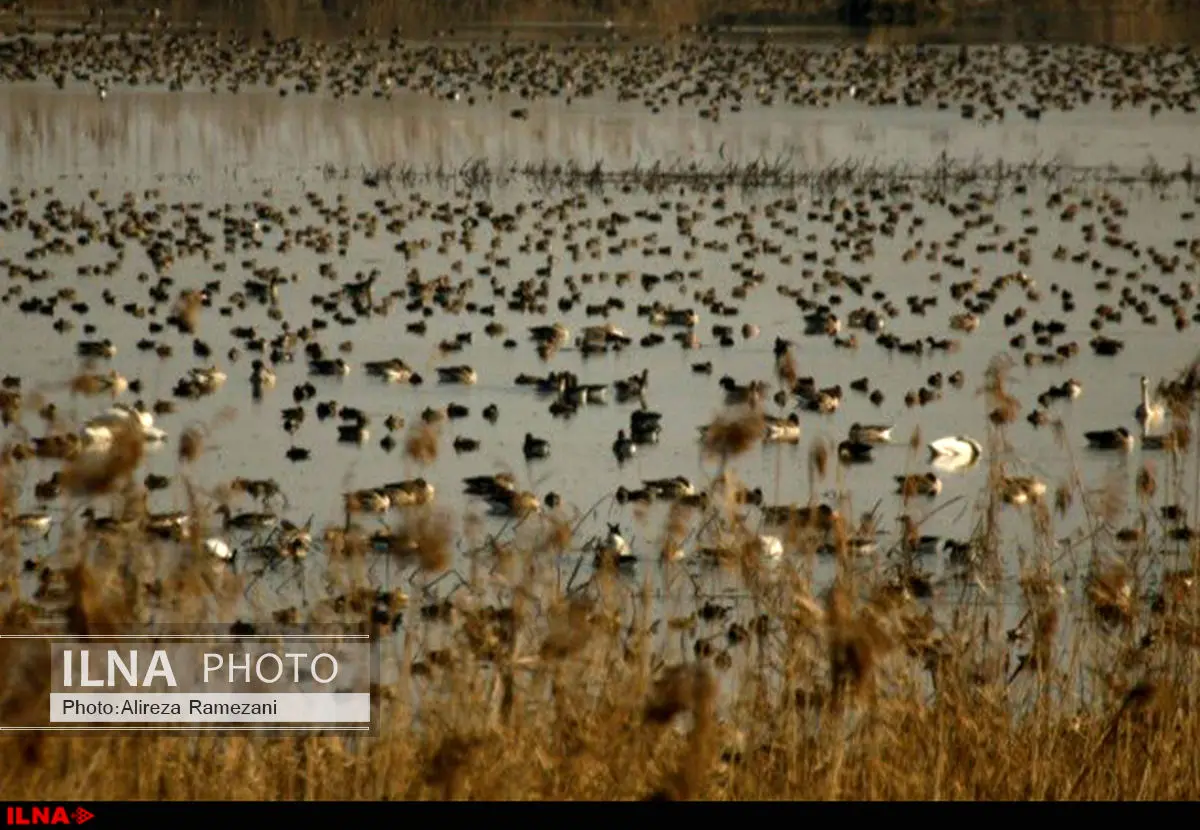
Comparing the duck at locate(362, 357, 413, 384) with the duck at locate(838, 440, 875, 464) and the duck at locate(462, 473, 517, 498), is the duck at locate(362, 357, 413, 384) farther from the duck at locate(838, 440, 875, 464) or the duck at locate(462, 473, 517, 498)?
the duck at locate(838, 440, 875, 464)

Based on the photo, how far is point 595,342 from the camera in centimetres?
1714

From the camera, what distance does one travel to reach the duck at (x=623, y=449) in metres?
13.8

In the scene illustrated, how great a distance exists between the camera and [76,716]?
5.41m

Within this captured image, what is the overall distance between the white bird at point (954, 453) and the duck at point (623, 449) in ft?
5.60

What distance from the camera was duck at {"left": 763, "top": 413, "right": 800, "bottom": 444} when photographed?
547 inches

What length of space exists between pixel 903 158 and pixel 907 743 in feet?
77.3

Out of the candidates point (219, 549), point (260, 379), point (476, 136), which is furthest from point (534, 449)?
point (476, 136)

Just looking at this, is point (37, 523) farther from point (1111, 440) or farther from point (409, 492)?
point (1111, 440)

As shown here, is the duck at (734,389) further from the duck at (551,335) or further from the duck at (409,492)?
the duck at (409,492)

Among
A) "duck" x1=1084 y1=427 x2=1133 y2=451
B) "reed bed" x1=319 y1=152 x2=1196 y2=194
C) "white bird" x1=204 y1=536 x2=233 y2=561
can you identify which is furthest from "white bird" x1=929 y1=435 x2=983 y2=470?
"reed bed" x1=319 y1=152 x2=1196 y2=194

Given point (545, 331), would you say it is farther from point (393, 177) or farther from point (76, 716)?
point (76, 716)

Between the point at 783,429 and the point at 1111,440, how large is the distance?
1950 millimetres

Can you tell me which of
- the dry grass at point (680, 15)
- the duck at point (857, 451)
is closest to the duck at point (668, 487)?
the duck at point (857, 451)

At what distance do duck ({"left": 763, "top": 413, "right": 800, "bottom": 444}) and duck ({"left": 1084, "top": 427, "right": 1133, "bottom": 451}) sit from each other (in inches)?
69.0
